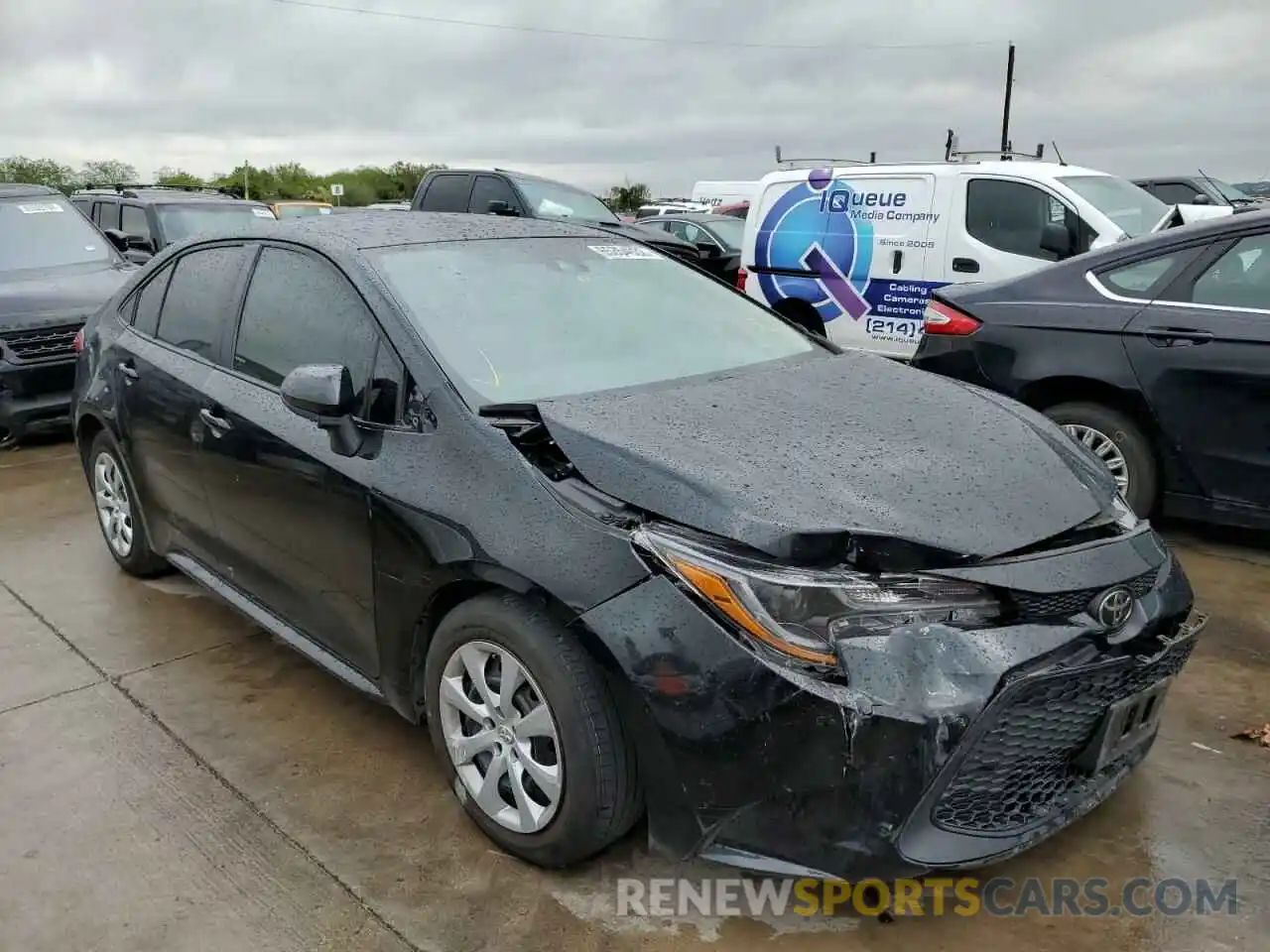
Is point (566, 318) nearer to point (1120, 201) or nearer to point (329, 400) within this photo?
point (329, 400)

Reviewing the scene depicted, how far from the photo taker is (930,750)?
208cm

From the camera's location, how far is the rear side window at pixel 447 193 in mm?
11164

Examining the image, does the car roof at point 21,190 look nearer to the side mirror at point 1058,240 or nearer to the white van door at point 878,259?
the white van door at point 878,259

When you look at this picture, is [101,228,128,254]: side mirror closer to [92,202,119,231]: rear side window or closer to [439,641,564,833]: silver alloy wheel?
[92,202,119,231]: rear side window

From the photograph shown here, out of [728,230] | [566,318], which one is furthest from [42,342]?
[728,230]

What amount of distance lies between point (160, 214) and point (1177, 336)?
30.6ft

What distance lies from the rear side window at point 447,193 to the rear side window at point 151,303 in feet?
22.8

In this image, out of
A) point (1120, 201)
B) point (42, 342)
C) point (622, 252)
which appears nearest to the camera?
point (622, 252)

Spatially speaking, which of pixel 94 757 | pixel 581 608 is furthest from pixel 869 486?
pixel 94 757

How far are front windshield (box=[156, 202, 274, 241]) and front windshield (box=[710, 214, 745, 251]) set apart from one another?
5.88m

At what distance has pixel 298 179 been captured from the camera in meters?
52.4

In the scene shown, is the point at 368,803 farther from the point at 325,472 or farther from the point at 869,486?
the point at 869,486

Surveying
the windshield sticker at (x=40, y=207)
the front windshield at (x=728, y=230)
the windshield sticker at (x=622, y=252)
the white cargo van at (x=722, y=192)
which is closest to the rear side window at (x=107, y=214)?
the windshield sticker at (x=40, y=207)

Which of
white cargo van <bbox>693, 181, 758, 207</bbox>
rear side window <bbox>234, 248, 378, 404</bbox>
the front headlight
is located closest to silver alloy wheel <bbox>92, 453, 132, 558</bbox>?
rear side window <bbox>234, 248, 378, 404</bbox>
